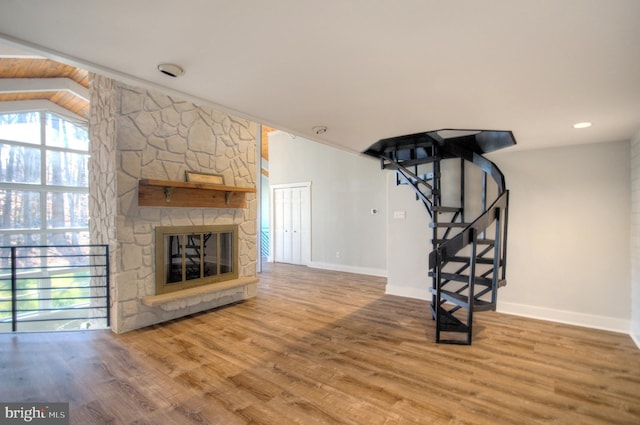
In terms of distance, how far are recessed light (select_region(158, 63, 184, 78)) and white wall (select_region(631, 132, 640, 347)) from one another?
426 cm

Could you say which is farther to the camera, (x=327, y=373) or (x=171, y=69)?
(x=327, y=373)

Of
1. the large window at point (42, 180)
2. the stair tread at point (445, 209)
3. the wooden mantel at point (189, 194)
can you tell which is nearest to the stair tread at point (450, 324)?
the stair tread at point (445, 209)

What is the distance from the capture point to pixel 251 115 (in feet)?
8.57

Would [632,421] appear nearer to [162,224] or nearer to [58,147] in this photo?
[162,224]

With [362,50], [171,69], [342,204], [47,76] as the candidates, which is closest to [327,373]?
[362,50]

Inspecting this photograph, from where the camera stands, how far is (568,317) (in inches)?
143

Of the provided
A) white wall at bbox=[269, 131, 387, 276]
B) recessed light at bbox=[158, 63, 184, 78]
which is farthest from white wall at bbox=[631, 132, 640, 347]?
recessed light at bbox=[158, 63, 184, 78]

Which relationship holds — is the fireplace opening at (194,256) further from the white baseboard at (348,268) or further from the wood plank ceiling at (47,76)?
the wood plank ceiling at (47,76)

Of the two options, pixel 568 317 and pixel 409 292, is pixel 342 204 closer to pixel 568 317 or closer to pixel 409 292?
pixel 409 292

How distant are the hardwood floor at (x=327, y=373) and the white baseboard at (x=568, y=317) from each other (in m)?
0.18

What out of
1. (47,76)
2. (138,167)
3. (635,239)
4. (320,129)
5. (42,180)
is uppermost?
(47,76)

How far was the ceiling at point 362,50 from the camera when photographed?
1.23 metres

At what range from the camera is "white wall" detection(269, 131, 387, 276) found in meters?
6.42

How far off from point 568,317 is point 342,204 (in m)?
4.40
